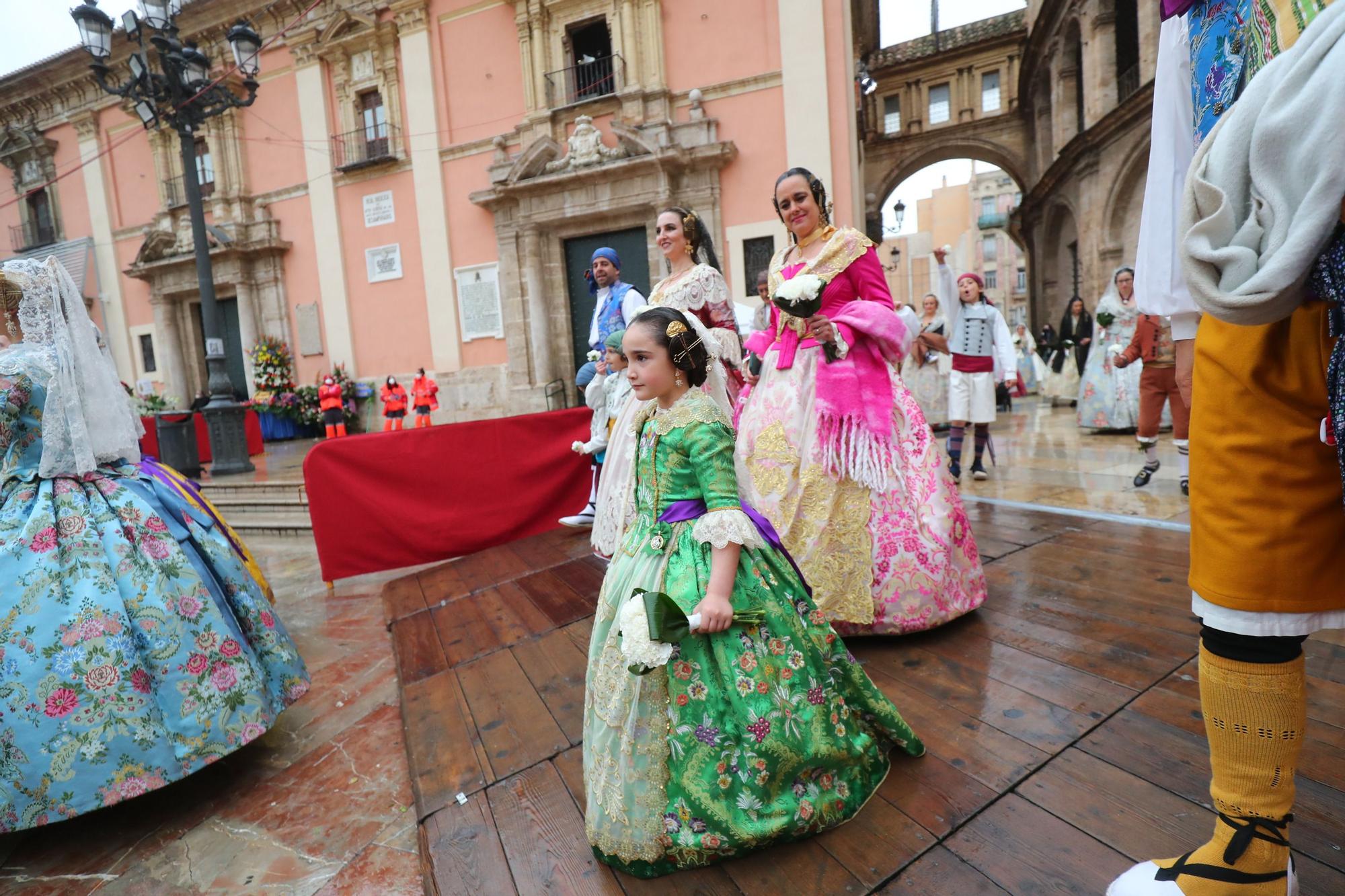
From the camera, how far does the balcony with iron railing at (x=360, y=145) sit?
518 inches

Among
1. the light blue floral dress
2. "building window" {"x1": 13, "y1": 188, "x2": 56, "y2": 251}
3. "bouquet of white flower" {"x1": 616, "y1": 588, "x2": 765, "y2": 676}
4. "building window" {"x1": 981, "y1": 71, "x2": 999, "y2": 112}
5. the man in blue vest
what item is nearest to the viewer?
"bouquet of white flower" {"x1": 616, "y1": 588, "x2": 765, "y2": 676}

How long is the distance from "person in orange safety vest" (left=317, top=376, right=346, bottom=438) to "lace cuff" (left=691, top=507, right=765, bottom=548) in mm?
11682

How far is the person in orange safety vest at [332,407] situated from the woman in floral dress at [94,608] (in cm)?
1007

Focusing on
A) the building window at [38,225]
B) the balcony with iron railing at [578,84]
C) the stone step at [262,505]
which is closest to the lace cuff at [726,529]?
the stone step at [262,505]

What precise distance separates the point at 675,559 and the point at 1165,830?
1265 mm

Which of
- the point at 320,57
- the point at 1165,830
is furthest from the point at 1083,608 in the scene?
the point at 320,57

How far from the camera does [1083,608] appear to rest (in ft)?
8.96

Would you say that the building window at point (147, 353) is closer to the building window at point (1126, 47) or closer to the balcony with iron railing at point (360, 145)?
the balcony with iron railing at point (360, 145)

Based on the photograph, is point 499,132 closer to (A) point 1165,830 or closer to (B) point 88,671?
(B) point 88,671

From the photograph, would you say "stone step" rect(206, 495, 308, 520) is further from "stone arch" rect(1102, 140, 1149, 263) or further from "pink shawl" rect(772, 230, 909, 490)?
"stone arch" rect(1102, 140, 1149, 263)

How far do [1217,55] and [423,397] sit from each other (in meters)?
11.8

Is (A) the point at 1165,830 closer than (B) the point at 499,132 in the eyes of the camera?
Yes

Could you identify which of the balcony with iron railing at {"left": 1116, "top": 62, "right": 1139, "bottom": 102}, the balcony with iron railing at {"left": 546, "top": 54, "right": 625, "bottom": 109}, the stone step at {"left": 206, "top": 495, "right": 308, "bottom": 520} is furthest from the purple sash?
the balcony with iron railing at {"left": 1116, "top": 62, "right": 1139, "bottom": 102}

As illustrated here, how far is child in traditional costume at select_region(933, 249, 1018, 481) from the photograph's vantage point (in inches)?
227
